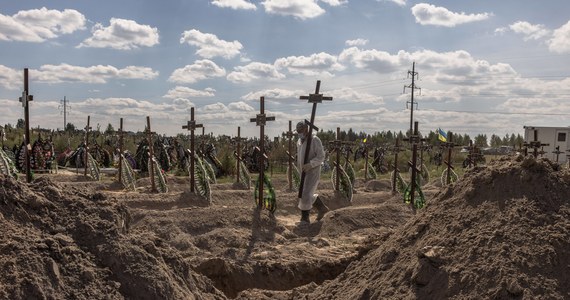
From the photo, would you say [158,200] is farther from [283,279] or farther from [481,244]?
[481,244]

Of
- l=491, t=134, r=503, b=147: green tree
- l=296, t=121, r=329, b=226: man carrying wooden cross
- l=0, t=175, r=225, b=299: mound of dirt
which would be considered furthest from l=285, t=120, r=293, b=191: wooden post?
l=491, t=134, r=503, b=147: green tree

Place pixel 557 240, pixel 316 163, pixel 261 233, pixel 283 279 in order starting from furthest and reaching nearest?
pixel 316 163 → pixel 261 233 → pixel 283 279 → pixel 557 240

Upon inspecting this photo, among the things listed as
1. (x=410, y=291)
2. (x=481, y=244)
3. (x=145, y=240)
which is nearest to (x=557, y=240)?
(x=481, y=244)

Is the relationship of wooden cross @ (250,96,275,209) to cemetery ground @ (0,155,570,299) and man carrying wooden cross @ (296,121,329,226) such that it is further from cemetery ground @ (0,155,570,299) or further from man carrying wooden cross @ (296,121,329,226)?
cemetery ground @ (0,155,570,299)

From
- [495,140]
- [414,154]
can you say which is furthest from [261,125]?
[495,140]

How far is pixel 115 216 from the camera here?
413cm

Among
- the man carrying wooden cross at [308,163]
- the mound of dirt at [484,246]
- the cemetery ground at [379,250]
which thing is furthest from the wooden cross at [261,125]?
the mound of dirt at [484,246]

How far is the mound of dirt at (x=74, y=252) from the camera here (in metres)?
3.25

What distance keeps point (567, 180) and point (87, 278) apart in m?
3.78

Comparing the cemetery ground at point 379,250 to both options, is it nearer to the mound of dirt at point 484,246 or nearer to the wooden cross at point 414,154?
the mound of dirt at point 484,246

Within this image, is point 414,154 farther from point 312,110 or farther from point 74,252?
point 74,252

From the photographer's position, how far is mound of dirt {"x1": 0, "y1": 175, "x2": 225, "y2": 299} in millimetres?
3250

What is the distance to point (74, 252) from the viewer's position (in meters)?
3.58

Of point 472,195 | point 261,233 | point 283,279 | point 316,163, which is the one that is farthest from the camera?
point 316,163
